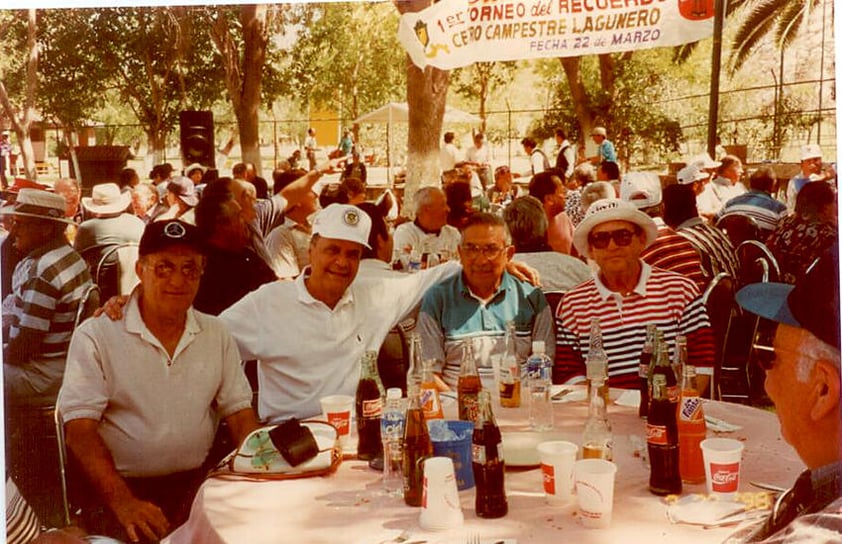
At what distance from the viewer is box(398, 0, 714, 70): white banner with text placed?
8.49ft

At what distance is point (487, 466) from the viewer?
1487 mm

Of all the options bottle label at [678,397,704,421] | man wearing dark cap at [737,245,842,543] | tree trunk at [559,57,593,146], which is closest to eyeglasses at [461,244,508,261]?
bottle label at [678,397,704,421]

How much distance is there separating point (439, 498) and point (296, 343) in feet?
3.81

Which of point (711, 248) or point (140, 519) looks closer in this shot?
point (140, 519)

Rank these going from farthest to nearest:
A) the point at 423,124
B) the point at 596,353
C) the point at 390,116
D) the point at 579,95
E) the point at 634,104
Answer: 1. the point at 579,95
2. the point at 634,104
3. the point at 390,116
4. the point at 423,124
5. the point at 596,353

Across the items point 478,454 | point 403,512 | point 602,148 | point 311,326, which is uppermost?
point 602,148

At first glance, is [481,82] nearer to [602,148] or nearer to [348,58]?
[602,148]

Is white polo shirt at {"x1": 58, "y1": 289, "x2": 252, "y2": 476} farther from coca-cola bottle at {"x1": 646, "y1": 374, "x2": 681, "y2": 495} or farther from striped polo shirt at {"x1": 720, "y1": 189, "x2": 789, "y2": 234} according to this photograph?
striped polo shirt at {"x1": 720, "y1": 189, "x2": 789, "y2": 234}

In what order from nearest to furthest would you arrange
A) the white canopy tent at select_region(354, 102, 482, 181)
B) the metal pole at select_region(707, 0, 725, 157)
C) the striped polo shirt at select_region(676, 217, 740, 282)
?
the metal pole at select_region(707, 0, 725, 157)
the striped polo shirt at select_region(676, 217, 740, 282)
the white canopy tent at select_region(354, 102, 482, 181)

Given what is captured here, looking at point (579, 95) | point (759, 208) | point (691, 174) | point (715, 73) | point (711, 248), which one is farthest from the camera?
point (579, 95)

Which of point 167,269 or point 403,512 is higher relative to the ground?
point 167,269

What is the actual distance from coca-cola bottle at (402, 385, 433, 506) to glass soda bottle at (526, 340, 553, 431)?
43cm

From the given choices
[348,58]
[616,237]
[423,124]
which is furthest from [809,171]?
[423,124]

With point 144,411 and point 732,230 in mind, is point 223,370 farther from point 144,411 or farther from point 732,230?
point 732,230
